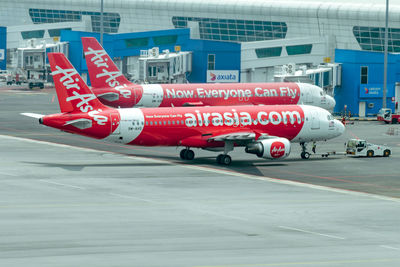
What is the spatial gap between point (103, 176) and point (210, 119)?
10.7 m

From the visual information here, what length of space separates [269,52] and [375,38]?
63.6ft

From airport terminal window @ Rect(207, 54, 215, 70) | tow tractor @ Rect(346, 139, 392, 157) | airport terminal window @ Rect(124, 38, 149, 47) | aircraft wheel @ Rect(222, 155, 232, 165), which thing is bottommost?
aircraft wheel @ Rect(222, 155, 232, 165)

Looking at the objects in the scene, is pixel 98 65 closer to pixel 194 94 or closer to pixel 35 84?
pixel 194 94

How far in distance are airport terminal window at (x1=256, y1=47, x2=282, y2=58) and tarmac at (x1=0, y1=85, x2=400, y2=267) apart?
7350 cm

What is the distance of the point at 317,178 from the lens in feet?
174

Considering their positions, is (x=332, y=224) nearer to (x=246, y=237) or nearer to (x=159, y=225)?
(x=246, y=237)

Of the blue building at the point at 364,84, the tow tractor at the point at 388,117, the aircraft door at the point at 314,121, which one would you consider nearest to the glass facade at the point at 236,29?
the blue building at the point at 364,84

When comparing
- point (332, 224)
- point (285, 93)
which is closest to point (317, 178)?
point (332, 224)

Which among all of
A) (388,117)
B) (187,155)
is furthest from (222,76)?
(187,155)

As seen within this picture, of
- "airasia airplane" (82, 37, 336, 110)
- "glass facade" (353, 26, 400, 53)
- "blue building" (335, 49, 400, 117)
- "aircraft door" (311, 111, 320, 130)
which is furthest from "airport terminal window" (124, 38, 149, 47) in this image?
"aircraft door" (311, 111, 320, 130)

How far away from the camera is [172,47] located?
5659 inches

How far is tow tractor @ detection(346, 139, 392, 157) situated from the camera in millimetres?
65250

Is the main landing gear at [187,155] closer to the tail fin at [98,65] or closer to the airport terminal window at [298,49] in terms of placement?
the tail fin at [98,65]

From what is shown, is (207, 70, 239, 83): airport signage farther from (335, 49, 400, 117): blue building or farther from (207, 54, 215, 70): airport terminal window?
(335, 49, 400, 117): blue building
